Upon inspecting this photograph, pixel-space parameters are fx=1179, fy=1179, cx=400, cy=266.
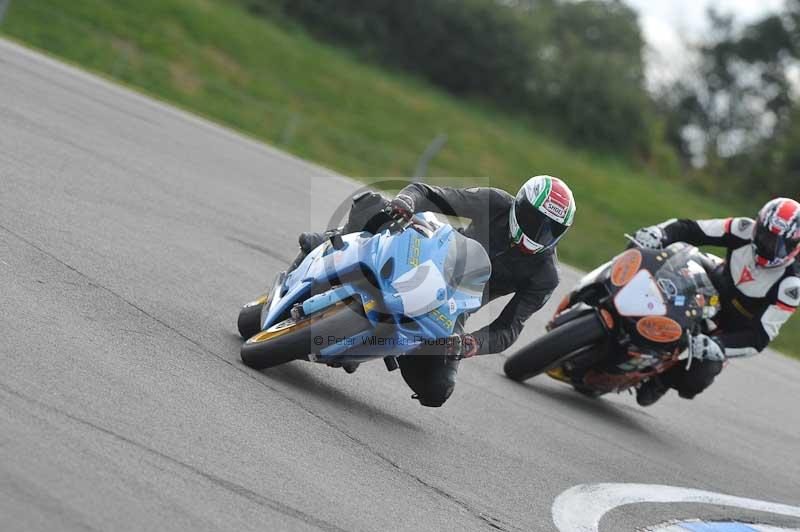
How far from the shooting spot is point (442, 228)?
6.39 m

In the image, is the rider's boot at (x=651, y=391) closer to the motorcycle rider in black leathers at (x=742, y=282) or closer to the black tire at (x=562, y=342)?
the motorcycle rider in black leathers at (x=742, y=282)

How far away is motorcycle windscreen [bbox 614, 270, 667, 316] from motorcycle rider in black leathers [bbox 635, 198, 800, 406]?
0.44 meters

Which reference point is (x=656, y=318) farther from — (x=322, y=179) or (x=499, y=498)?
(x=322, y=179)

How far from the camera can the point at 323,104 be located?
108ft

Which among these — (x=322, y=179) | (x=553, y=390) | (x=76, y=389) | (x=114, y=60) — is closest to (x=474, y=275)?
(x=76, y=389)

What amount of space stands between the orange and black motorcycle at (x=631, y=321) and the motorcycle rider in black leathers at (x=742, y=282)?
0.16 m

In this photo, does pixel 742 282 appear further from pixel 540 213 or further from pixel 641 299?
pixel 540 213

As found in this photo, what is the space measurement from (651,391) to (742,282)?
1121 mm

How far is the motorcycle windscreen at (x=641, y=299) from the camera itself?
8.58 meters

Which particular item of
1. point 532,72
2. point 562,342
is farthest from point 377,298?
point 532,72

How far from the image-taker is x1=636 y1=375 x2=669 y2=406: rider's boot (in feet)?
30.7

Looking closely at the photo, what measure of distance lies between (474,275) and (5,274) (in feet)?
8.36

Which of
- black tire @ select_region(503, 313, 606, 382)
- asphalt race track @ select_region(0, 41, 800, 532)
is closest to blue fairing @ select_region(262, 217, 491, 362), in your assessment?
asphalt race track @ select_region(0, 41, 800, 532)

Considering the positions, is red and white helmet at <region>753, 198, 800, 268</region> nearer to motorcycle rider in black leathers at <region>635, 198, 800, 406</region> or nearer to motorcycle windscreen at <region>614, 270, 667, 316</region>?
motorcycle rider in black leathers at <region>635, 198, 800, 406</region>
